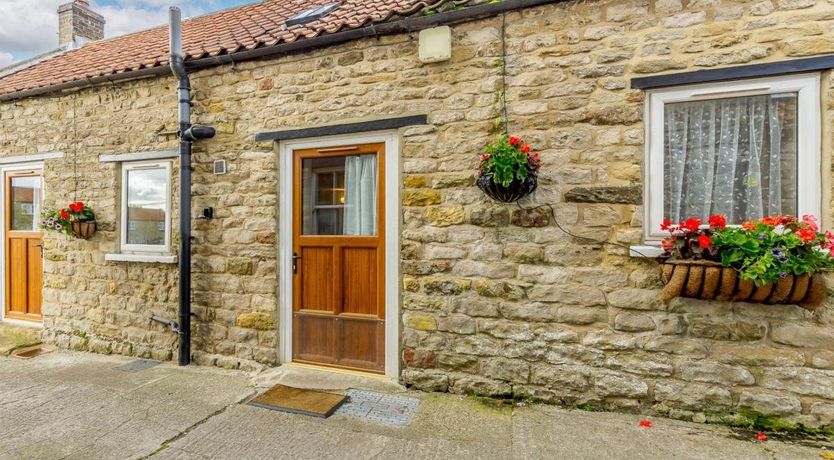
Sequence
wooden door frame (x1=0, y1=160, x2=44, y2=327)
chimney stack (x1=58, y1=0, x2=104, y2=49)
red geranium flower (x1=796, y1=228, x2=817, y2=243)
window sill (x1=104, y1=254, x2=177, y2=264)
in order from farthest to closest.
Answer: chimney stack (x1=58, y1=0, x2=104, y2=49), wooden door frame (x1=0, y1=160, x2=44, y2=327), window sill (x1=104, y1=254, x2=177, y2=264), red geranium flower (x1=796, y1=228, x2=817, y2=243)

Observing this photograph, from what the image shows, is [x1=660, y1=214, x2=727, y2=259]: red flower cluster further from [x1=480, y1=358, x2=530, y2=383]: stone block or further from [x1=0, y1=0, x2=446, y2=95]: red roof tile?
[x1=0, y1=0, x2=446, y2=95]: red roof tile

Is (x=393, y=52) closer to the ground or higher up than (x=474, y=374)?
higher up

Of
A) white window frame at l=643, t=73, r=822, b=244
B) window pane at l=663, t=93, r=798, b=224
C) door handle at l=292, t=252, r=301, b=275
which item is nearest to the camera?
white window frame at l=643, t=73, r=822, b=244

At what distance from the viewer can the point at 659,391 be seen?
3.01 m

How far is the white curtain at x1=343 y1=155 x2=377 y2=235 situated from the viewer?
3883mm

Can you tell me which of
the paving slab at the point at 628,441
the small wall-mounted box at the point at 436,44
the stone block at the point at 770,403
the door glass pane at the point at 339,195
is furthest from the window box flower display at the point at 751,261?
the door glass pane at the point at 339,195

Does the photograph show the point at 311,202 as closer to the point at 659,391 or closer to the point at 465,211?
the point at 465,211

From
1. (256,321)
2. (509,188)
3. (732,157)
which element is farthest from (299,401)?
(732,157)

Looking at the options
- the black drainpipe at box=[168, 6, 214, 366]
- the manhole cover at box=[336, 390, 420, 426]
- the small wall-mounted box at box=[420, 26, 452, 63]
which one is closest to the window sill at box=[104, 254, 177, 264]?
the black drainpipe at box=[168, 6, 214, 366]

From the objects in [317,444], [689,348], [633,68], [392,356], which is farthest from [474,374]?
[633,68]

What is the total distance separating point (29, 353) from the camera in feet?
15.8

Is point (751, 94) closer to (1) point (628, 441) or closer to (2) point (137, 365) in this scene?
(1) point (628, 441)

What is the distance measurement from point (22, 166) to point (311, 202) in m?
4.62

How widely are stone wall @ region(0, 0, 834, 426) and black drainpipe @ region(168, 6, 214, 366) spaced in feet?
0.37
